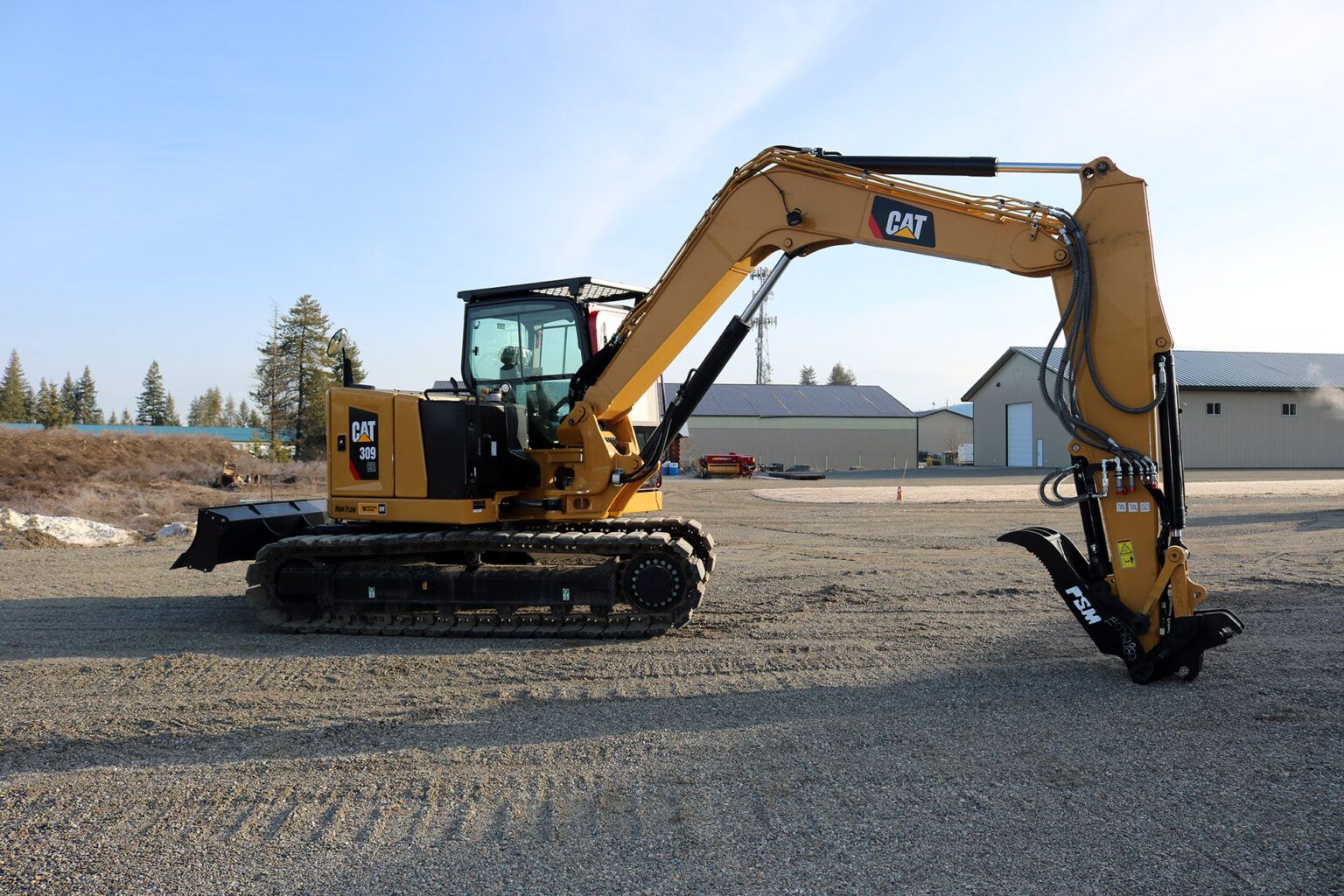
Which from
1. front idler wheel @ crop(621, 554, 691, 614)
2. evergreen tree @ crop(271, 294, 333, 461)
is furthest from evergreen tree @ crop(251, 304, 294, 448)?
front idler wheel @ crop(621, 554, 691, 614)

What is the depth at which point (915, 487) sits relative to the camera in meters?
31.5

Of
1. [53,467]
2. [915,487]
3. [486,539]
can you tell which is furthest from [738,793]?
[53,467]

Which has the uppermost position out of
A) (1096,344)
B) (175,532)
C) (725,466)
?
(1096,344)

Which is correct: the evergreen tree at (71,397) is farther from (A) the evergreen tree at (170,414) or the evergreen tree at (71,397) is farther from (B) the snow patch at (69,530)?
(B) the snow patch at (69,530)

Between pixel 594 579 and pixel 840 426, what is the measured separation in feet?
164

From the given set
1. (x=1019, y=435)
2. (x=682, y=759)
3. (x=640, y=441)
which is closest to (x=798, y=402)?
(x=1019, y=435)

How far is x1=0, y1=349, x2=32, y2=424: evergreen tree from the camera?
87125mm

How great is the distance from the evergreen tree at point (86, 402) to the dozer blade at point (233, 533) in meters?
107

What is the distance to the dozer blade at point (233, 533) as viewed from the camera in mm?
9523

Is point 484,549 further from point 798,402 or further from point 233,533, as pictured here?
point 798,402

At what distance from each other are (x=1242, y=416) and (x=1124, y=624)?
151 feet

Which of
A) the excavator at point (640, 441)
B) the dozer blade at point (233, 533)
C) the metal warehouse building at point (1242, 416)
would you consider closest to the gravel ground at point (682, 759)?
the excavator at point (640, 441)

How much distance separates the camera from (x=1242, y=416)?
1774 inches

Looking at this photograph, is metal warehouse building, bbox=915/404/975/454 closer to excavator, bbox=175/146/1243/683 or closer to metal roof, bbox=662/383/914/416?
metal roof, bbox=662/383/914/416
